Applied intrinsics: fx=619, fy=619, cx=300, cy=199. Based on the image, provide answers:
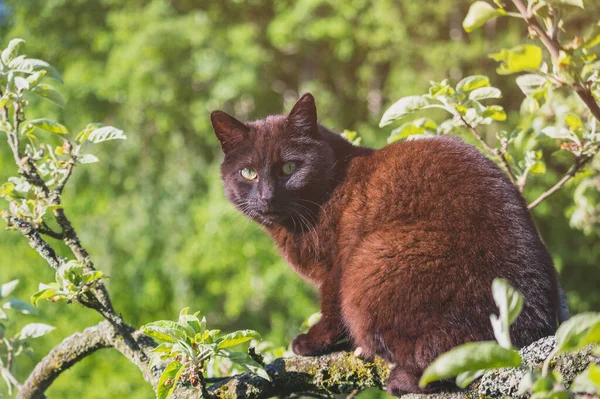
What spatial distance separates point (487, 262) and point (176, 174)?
7484 mm

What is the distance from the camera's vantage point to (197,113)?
329 inches

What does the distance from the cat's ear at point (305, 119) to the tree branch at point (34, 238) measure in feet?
3.70

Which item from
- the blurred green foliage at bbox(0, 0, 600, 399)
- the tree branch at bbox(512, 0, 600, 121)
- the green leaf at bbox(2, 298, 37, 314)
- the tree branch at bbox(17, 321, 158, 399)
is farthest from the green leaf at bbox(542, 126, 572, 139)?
the blurred green foliage at bbox(0, 0, 600, 399)

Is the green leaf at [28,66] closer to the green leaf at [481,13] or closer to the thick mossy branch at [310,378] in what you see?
the thick mossy branch at [310,378]

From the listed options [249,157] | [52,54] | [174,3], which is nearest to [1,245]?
[52,54]

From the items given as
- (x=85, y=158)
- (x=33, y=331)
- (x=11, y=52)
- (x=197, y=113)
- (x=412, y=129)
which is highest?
(x=197, y=113)

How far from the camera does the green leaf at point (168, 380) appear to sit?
1491 mm

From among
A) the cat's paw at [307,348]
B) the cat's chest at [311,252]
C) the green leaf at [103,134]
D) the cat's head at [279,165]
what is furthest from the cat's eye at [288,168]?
the green leaf at [103,134]

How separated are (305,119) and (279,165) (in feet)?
0.73

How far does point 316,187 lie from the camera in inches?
95.1

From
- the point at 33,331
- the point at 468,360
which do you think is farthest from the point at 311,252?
the point at 468,360

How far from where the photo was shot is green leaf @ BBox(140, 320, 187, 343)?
4.86 ft

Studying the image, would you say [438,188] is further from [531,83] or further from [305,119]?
[305,119]

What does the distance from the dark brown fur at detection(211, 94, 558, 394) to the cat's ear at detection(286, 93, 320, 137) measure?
10 centimetres
